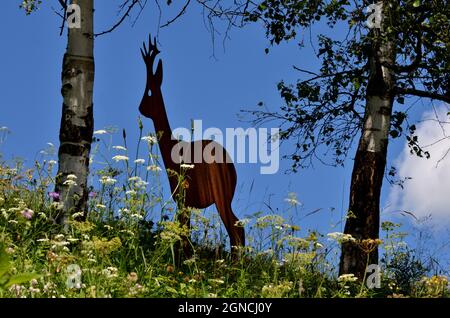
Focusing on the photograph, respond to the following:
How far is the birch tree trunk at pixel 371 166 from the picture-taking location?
28.4ft

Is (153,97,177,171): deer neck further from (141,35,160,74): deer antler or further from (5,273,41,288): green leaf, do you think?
(5,273,41,288): green leaf

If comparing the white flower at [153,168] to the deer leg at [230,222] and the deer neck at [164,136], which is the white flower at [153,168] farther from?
the deer leg at [230,222]

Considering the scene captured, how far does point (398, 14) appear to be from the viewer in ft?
28.4

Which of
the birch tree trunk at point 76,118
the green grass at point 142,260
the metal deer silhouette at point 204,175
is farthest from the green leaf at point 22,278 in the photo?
the metal deer silhouette at point 204,175

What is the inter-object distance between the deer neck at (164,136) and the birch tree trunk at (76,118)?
920 millimetres

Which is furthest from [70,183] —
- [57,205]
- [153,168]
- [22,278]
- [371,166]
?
[371,166]

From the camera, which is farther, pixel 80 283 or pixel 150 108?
pixel 150 108

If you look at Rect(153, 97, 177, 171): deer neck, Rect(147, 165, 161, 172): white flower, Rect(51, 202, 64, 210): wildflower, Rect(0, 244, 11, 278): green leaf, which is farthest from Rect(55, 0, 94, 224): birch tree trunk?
Rect(0, 244, 11, 278): green leaf

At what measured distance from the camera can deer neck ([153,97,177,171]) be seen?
8.30m

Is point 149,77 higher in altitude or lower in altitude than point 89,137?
Answer: higher

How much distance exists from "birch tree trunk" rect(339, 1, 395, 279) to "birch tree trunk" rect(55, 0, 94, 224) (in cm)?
351
